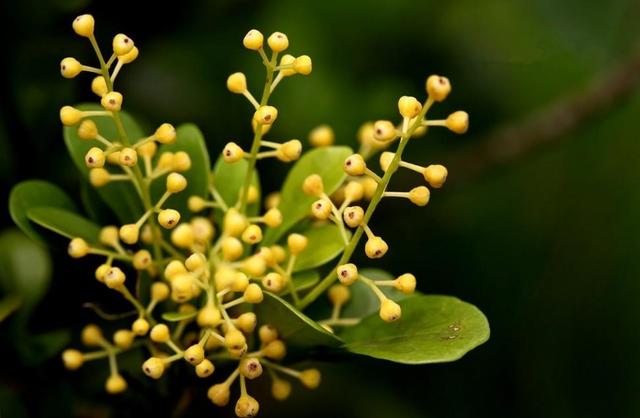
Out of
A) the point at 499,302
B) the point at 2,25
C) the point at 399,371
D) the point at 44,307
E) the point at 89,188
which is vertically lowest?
the point at 399,371

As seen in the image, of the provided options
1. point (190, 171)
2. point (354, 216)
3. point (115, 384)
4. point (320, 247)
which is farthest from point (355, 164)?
point (115, 384)

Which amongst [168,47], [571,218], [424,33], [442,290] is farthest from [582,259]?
[168,47]

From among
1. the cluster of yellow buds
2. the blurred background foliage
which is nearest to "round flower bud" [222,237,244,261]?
the cluster of yellow buds

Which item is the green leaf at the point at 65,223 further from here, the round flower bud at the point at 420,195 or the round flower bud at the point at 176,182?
the round flower bud at the point at 420,195

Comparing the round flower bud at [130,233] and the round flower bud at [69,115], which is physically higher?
the round flower bud at [69,115]

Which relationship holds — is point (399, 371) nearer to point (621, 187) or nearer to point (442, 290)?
point (442, 290)

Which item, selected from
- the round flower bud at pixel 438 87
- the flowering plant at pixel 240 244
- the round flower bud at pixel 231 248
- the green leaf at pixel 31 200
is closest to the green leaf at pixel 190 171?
the flowering plant at pixel 240 244

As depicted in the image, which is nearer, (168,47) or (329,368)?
(168,47)

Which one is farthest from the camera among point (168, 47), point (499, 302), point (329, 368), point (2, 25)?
point (499, 302)
